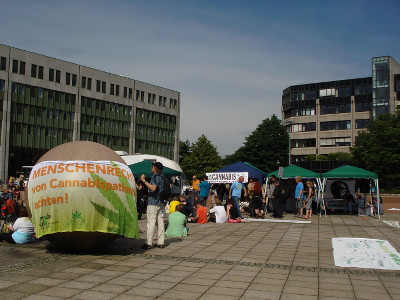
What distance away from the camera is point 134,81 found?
79.7 meters

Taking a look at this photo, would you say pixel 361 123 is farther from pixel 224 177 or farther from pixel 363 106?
pixel 224 177

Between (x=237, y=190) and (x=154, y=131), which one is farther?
(x=154, y=131)

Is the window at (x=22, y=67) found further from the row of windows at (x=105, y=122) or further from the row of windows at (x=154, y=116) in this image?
the row of windows at (x=154, y=116)

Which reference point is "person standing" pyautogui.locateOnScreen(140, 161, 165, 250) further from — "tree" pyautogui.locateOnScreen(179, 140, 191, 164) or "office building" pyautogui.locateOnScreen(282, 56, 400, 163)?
"tree" pyautogui.locateOnScreen(179, 140, 191, 164)

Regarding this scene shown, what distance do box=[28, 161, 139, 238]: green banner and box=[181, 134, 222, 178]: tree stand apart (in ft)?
229

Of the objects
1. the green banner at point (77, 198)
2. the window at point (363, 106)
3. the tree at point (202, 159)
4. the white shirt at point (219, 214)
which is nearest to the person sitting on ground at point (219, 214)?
the white shirt at point (219, 214)

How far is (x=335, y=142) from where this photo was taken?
9525 centimetres

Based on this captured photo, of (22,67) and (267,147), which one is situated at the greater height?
(22,67)

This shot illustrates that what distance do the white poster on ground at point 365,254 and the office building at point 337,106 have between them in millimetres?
78840

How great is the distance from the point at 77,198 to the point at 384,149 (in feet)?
202

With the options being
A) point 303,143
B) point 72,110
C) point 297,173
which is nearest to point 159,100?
point 72,110

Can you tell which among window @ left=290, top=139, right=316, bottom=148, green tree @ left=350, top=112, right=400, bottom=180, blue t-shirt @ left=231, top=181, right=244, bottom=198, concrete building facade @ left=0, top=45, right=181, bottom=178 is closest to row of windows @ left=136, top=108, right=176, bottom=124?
concrete building facade @ left=0, top=45, right=181, bottom=178

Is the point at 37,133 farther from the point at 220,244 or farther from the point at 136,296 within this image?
the point at 136,296

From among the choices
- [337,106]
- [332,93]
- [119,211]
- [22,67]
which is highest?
[332,93]
